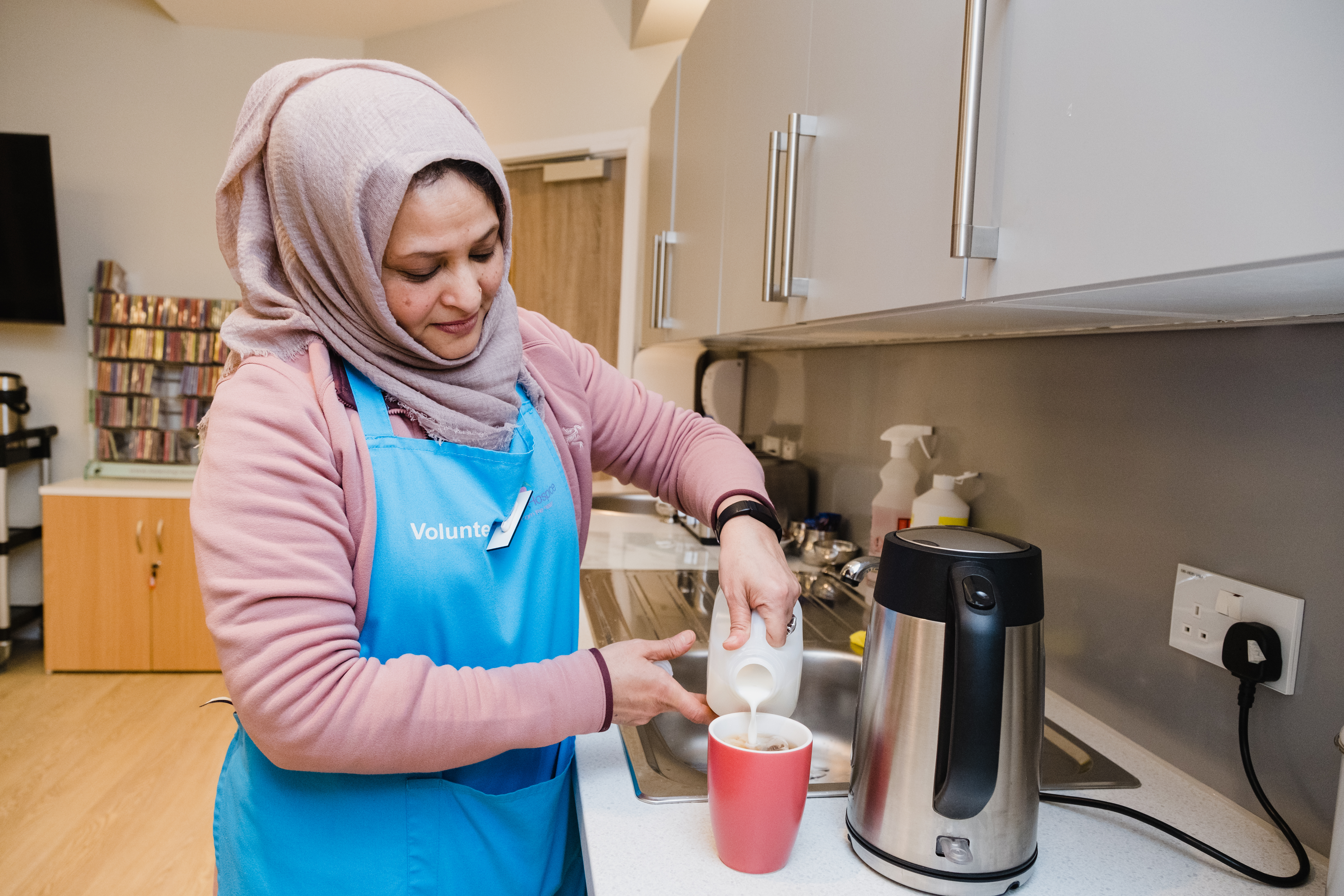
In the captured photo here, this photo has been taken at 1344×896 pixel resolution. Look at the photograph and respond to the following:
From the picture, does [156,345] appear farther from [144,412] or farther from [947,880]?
[947,880]

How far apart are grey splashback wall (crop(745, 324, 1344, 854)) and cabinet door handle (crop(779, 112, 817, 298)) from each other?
1.17 feet

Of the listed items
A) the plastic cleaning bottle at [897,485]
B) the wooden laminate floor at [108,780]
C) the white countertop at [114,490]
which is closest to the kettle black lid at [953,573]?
the plastic cleaning bottle at [897,485]

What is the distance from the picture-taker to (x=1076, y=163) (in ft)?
2.04

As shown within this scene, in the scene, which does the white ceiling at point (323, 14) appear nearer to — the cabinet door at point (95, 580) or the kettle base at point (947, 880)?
the cabinet door at point (95, 580)

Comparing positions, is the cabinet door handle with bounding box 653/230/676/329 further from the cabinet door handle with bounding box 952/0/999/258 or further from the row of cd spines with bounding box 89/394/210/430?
the row of cd spines with bounding box 89/394/210/430

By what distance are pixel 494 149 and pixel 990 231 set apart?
2974mm

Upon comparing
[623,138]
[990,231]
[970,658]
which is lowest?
[970,658]

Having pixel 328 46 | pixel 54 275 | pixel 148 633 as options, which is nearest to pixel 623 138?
pixel 328 46

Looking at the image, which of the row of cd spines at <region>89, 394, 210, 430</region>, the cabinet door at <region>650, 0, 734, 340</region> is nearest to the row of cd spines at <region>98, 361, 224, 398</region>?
the row of cd spines at <region>89, 394, 210, 430</region>

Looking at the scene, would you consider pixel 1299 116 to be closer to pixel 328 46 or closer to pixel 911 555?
pixel 911 555

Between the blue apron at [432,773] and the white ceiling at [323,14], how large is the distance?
2.90 meters

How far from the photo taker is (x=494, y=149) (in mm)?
3350

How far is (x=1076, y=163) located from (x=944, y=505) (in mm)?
792

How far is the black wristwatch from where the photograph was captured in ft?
3.23
